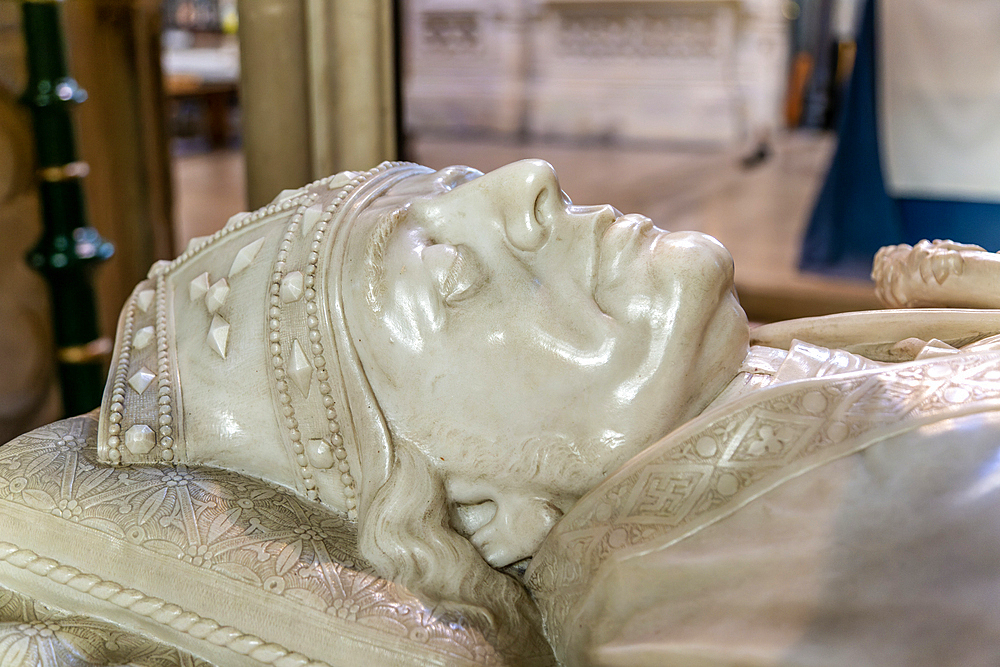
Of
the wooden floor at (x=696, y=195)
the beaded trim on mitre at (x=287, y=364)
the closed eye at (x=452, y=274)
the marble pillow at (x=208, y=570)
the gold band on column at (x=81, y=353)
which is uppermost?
the closed eye at (x=452, y=274)

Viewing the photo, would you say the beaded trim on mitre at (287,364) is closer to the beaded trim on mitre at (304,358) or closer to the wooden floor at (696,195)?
the beaded trim on mitre at (304,358)

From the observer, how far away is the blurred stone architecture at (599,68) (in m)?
9.68

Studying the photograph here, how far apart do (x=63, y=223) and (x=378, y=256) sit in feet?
5.54

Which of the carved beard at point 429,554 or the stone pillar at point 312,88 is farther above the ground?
the stone pillar at point 312,88

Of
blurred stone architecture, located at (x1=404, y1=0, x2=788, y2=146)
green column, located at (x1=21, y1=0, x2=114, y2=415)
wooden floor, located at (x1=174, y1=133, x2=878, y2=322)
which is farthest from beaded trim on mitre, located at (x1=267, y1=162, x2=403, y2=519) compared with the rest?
blurred stone architecture, located at (x1=404, y1=0, x2=788, y2=146)

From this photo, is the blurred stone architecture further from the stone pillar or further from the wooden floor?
the stone pillar

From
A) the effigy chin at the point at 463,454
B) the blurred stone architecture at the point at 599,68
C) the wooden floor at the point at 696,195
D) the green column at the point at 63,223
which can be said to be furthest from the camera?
the blurred stone architecture at the point at 599,68

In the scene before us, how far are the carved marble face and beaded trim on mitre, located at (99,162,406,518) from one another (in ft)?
0.20

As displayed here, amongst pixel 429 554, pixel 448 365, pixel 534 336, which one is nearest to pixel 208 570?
pixel 429 554

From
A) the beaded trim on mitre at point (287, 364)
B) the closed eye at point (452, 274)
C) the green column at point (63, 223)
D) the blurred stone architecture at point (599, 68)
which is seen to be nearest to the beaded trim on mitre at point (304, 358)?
the beaded trim on mitre at point (287, 364)

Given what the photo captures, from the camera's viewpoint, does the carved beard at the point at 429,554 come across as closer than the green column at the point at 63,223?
Yes

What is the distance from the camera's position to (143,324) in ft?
4.06

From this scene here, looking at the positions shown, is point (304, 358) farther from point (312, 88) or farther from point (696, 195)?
point (696, 195)

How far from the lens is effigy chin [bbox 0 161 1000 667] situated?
912mm
